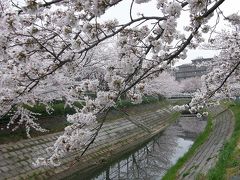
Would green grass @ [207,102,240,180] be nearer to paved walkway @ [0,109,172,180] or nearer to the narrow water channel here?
paved walkway @ [0,109,172,180]

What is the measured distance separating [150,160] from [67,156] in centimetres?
575

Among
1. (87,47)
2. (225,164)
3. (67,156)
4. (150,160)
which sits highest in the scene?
(87,47)

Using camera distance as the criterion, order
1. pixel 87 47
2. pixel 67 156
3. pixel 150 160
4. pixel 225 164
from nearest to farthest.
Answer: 1. pixel 87 47
2. pixel 225 164
3. pixel 67 156
4. pixel 150 160

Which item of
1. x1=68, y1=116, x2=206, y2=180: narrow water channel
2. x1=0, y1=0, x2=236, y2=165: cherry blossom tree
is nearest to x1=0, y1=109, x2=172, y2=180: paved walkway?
x1=68, y1=116, x2=206, y2=180: narrow water channel

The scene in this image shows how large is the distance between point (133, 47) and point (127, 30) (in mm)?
359

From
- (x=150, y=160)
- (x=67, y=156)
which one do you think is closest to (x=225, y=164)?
(x=67, y=156)

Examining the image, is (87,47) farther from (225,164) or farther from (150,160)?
(150,160)

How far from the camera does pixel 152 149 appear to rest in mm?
26703

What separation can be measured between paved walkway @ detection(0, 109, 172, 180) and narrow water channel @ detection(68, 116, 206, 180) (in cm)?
77

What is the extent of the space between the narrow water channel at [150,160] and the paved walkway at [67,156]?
2.52 feet

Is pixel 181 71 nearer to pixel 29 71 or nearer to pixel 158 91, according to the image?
pixel 158 91

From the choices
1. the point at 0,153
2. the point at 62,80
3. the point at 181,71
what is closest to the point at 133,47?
the point at 62,80

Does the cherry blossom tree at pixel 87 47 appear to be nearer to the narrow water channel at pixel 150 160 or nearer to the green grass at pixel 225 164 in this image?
the green grass at pixel 225 164

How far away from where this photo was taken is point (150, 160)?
2294 centimetres
